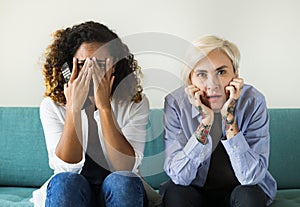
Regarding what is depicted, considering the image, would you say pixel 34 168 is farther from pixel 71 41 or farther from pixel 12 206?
pixel 71 41

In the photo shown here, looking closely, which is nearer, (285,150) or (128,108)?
(128,108)

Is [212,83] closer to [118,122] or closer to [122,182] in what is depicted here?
[118,122]

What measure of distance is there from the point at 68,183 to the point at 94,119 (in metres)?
0.35

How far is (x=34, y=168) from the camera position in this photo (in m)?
2.02

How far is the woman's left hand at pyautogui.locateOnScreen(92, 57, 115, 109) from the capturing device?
156 cm

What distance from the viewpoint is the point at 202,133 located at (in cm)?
158

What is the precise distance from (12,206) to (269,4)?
1501 mm

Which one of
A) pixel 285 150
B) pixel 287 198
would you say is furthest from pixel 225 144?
pixel 285 150

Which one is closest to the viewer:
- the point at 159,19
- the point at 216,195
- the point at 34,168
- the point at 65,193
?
the point at 65,193

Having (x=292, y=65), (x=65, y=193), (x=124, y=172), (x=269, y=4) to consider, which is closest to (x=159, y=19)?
(x=269, y=4)

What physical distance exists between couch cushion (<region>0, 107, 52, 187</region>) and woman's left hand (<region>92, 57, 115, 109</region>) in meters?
0.58

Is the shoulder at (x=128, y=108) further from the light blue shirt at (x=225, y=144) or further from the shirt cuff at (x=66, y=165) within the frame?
the shirt cuff at (x=66, y=165)

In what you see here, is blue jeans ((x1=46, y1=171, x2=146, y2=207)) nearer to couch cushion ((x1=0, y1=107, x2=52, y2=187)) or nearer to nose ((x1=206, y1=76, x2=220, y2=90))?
nose ((x1=206, y1=76, x2=220, y2=90))

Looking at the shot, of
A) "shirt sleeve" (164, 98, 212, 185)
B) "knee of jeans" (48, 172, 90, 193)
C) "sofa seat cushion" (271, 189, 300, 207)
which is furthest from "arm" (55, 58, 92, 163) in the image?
"sofa seat cushion" (271, 189, 300, 207)
